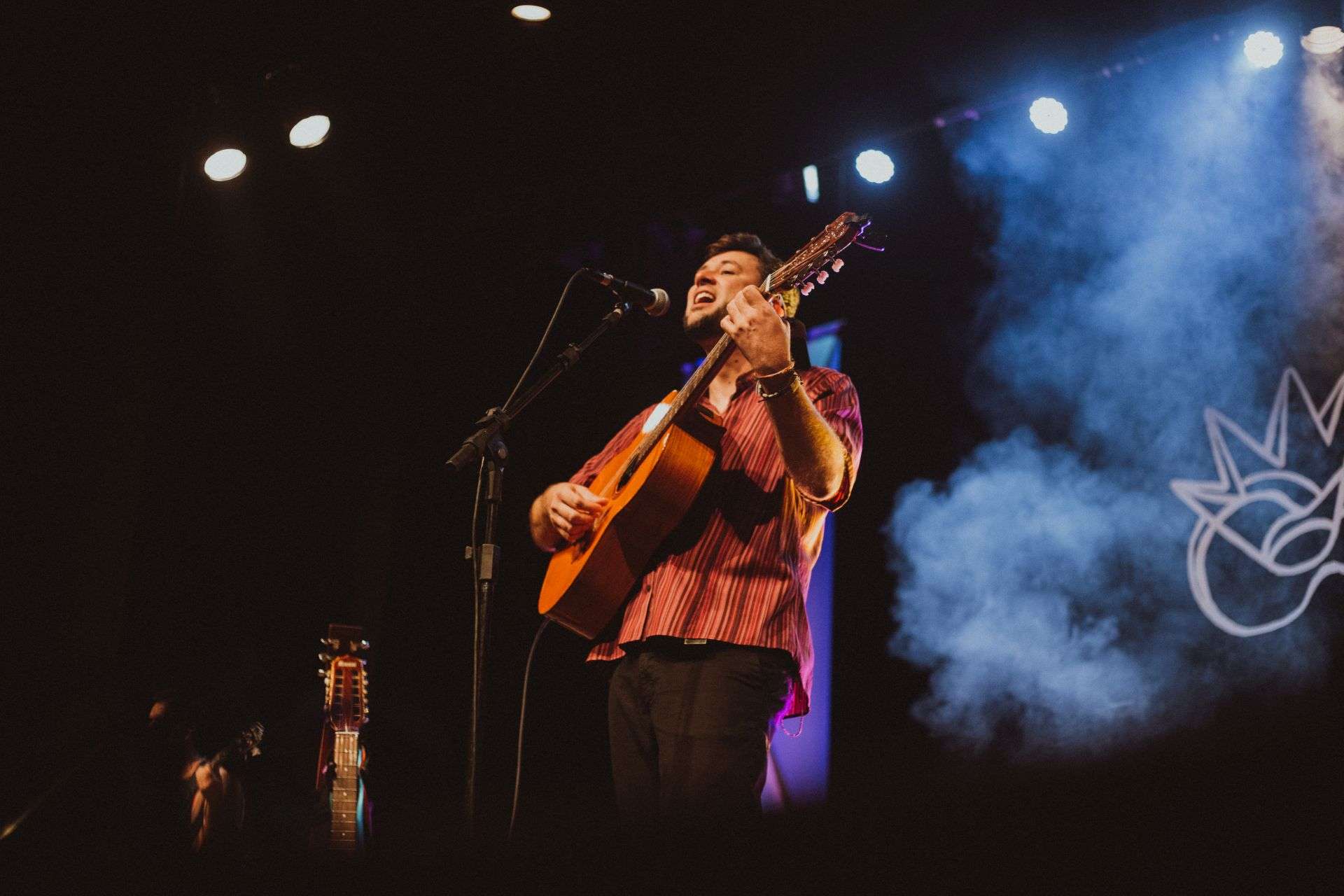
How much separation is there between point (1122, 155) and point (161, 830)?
4.71 metres

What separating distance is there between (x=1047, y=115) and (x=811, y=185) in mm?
1021

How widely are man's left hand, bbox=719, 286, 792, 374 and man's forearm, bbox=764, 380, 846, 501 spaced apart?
0.21 ft

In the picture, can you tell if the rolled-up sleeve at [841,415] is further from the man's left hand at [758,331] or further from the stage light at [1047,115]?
the stage light at [1047,115]

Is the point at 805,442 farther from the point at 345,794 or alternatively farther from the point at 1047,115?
the point at 1047,115

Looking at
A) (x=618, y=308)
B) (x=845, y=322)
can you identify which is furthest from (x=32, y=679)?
(x=845, y=322)

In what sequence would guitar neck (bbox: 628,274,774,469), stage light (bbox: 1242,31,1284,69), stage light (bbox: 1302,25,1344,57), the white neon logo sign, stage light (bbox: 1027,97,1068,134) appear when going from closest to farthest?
guitar neck (bbox: 628,274,774,469) → the white neon logo sign → stage light (bbox: 1302,25,1344,57) → stage light (bbox: 1242,31,1284,69) → stage light (bbox: 1027,97,1068,134)

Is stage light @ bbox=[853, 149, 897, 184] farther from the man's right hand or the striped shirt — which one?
the man's right hand

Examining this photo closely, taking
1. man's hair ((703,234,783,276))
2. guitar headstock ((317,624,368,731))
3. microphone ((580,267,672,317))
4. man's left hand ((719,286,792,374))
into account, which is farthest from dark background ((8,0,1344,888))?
man's left hand ((719,286,792,374))

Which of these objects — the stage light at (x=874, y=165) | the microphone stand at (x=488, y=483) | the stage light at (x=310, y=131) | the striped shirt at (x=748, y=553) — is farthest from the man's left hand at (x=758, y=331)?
the stage light at (x=310, y=131)

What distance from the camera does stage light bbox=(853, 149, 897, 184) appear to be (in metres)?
4.67

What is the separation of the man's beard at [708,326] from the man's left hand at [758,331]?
0.52 metres

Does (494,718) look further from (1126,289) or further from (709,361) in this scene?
(1126,289)

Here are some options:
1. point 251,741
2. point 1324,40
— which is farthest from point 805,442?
point 1324,40

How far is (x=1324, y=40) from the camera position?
4125mm
